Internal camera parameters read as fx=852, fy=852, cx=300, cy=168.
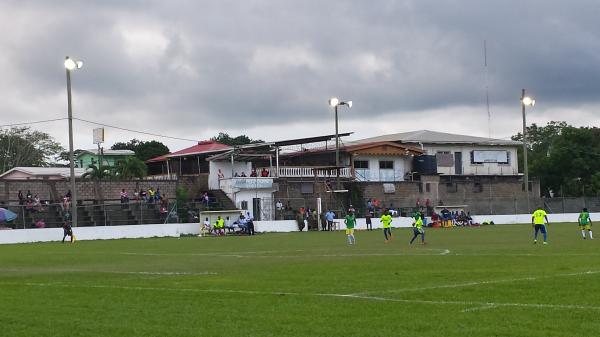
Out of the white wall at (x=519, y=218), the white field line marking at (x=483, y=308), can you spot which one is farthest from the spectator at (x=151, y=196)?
the white field line marking at (x=483, y=308)

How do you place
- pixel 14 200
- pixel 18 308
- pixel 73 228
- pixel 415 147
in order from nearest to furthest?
pixel 18 308 → pixel 73 228 → pixel 14 200 → pixel 415 147

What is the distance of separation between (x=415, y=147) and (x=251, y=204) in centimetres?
2537

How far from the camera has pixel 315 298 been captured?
15.6 m

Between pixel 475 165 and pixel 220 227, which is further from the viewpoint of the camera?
pixel 475 165

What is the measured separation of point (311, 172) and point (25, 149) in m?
45.7

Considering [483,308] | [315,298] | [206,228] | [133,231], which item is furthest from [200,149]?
→ [483,308]

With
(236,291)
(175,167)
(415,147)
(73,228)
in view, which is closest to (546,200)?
(415,147)

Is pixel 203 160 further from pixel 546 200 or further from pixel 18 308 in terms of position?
pixel 18 308

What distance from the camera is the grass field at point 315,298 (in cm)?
1203

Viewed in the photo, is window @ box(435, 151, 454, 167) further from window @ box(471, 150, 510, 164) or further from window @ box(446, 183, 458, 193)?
window @ box(471, 150, 510, 164)

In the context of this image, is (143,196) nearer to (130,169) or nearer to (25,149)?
(130,169)

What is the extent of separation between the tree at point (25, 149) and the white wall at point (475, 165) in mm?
49585

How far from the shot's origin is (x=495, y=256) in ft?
87.7

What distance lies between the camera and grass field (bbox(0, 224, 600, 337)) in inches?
474
